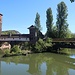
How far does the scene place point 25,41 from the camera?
136 feet

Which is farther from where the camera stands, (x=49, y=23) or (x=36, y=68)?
(x=49, y=23)

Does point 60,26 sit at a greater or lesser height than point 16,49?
greater

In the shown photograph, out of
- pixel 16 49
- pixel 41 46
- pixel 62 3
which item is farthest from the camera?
pixel 62 3

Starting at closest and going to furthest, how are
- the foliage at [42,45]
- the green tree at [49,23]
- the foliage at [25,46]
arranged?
the foliage at [42,45]
the foliage at [25,46]
the green tree at [49,23]

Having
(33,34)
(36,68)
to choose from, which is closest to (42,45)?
(33,34)

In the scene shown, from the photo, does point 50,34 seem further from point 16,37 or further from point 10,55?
point 10,55

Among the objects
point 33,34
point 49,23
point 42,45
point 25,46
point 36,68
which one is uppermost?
point 49,23

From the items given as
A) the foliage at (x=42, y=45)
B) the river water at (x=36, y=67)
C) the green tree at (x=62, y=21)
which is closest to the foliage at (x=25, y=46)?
the foliage at (x=42, y=45)

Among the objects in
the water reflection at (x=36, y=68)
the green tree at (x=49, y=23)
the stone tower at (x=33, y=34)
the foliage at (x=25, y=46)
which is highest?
the green tree at (x=49, y=23)

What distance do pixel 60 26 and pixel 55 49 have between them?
6.44 m

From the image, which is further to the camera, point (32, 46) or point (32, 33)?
point (32, 33)

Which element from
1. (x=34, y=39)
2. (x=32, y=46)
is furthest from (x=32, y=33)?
(x=32, y=46)

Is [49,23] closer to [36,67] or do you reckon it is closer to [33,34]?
[33,34]

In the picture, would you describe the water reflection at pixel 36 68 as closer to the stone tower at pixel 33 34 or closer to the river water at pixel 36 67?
the river water at pixel 36 67
